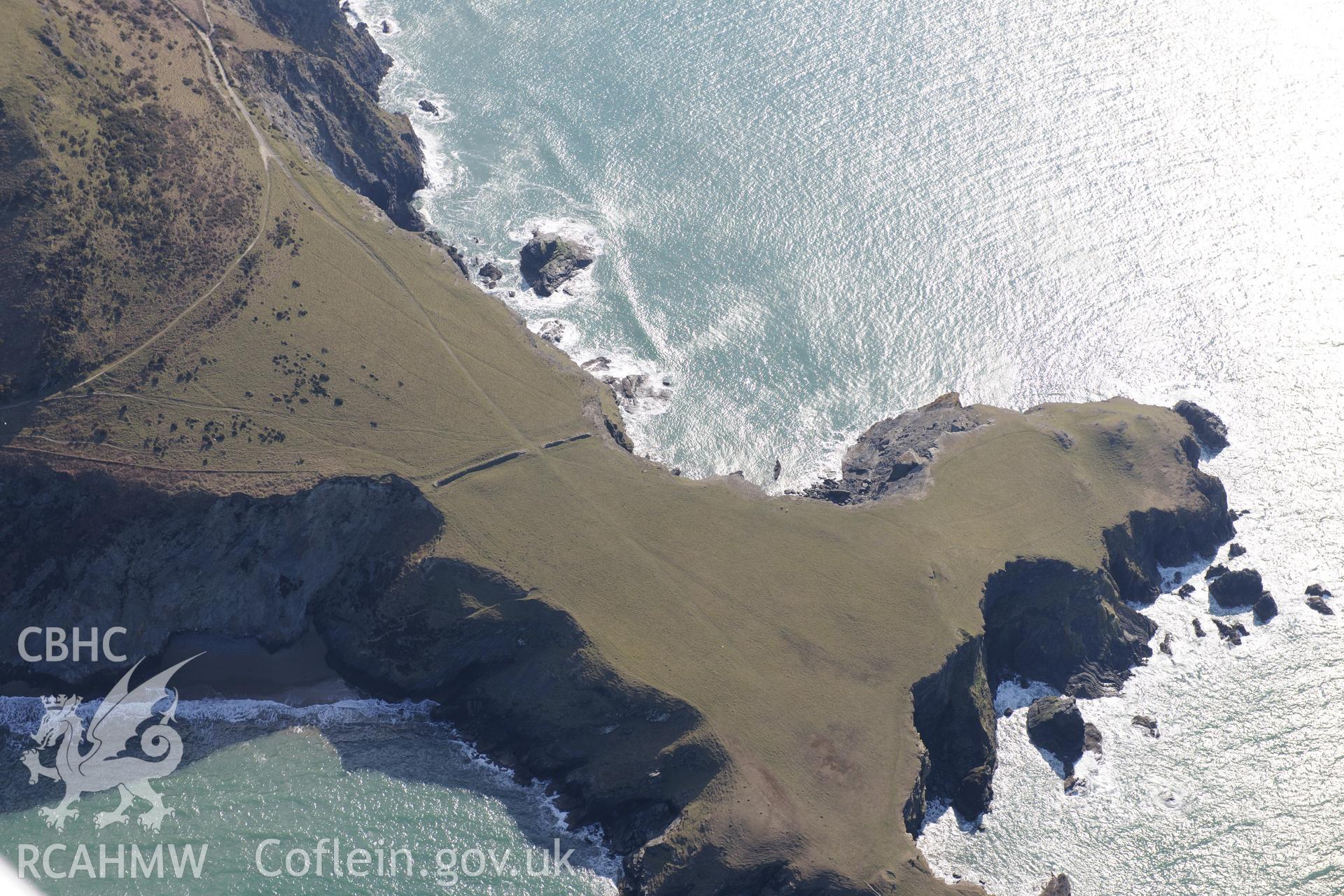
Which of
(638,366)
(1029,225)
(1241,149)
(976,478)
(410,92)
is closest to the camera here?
(976,478)

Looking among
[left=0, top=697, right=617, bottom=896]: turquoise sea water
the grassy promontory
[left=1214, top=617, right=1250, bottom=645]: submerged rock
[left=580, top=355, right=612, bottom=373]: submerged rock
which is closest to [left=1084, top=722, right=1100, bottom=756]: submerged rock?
the grassy promontory

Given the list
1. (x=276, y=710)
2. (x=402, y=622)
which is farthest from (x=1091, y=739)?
(x=276, y=710)

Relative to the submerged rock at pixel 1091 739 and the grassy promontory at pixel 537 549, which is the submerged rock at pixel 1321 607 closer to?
the grassy promontory at pixel 537 549

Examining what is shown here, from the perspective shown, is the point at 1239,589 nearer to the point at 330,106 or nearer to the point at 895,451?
the point at 895,451

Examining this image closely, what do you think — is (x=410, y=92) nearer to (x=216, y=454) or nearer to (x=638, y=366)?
(x=638, y=366)

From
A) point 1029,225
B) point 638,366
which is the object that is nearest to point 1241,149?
point 1029,225

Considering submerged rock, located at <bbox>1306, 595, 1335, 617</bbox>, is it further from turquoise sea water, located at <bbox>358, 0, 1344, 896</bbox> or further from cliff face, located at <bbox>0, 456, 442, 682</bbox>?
cliff face, located at <bbox>0, 456, 442, 682</bbox>
